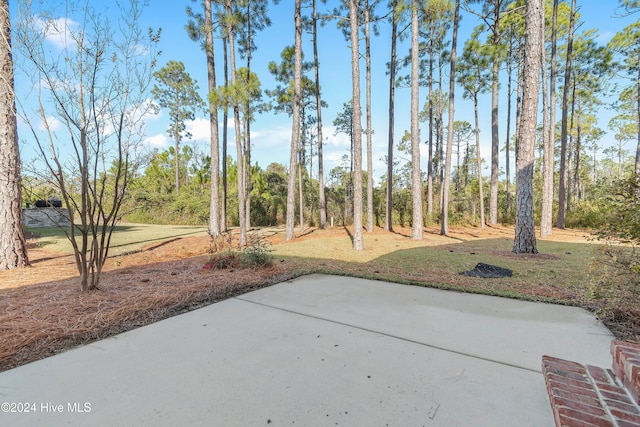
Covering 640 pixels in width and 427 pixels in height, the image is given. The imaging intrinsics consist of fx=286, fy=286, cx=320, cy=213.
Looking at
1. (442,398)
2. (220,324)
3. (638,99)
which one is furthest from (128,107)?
(638,99)

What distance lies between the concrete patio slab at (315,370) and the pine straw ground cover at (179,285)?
270mm

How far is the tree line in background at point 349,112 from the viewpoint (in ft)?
10.4

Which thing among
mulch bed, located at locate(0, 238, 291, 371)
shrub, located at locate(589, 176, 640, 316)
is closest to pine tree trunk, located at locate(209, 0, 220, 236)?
mulch bed, located at locate(0, 238, 291, 371)

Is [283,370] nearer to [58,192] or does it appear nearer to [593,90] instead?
[58,192]

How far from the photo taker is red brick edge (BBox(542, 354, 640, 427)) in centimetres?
106

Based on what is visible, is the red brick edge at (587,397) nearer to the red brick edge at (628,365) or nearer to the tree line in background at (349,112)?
the red brick edge at (628,365)

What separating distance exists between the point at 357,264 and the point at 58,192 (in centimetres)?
446

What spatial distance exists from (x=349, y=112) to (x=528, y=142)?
1356cm

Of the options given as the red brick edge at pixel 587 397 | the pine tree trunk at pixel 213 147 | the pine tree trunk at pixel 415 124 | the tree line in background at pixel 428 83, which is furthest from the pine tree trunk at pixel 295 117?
→ the red brick edge at pixel 587 397

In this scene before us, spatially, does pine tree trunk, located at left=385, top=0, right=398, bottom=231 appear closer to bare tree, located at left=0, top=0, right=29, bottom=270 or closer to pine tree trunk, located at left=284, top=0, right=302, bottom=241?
pine tree trunk, located at left=284, top=0, right=302, bottom=241

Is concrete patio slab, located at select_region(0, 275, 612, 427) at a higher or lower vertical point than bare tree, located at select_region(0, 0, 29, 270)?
lower

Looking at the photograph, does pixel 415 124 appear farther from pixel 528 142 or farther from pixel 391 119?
pixel 391 119

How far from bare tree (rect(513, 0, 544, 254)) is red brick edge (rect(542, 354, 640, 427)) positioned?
578cm

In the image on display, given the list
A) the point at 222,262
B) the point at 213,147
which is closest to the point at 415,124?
the point at 213,147
